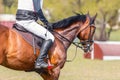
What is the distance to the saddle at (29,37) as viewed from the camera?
8453 mm

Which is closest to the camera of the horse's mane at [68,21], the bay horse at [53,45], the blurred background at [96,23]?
the bay horse at [53,45]

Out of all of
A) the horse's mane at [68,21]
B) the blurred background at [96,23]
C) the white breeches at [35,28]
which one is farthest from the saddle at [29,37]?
the blurred background at [96,23]

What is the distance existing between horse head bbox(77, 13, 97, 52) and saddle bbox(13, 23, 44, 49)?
993 millimetres

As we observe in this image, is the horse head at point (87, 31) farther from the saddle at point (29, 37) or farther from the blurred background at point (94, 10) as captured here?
the blurred background at point (94, 10)

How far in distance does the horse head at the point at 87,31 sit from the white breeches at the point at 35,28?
891 millimetres

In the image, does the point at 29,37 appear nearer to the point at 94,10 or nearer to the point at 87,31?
the point at 87,31

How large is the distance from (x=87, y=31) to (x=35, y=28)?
4.05ft

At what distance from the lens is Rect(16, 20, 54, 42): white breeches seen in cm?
849

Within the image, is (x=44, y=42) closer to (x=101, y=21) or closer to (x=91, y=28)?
(x=91, y=28)

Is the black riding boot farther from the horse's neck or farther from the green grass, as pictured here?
the green grass

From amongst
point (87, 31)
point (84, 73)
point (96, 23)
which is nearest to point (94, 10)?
point (96, 23)

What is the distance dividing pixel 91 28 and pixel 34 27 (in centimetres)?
133

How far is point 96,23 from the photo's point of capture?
4119 cm

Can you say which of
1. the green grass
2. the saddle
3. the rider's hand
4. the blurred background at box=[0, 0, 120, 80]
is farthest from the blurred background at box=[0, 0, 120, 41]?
the saddle
